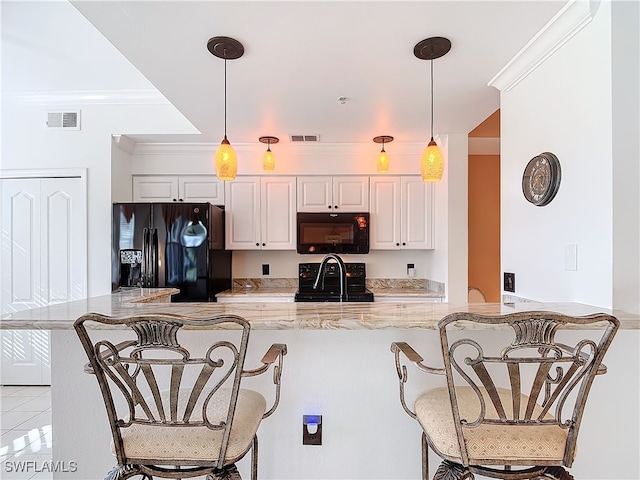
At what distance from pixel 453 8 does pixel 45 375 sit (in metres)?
4.38

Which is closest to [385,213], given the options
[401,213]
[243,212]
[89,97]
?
[401,213]

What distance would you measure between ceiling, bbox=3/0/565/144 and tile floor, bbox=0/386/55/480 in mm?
2148

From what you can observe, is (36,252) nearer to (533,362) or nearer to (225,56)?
(225,56)

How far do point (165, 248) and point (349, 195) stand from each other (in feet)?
6.18

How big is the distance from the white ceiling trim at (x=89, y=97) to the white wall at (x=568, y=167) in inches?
122

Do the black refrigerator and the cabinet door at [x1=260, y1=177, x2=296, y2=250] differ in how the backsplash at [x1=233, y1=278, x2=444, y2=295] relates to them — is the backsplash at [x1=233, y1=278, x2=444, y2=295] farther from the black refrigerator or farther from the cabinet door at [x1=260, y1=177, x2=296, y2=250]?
the black refrigerator

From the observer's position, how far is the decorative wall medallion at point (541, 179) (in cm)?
190

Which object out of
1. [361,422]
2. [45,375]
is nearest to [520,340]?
[361,422]

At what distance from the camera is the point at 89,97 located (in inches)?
138

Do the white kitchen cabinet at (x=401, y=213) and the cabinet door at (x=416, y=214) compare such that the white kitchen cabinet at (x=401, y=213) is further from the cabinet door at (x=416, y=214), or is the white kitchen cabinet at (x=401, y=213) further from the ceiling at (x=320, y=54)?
the ceiling at (x=320, y=54)

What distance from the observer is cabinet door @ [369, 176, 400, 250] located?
3992mm

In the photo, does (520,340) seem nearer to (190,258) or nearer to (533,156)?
(533,156)

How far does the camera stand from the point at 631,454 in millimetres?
1681

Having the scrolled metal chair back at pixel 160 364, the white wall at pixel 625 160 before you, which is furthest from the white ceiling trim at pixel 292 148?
the scrolled metal chair back at pixel 160 364
